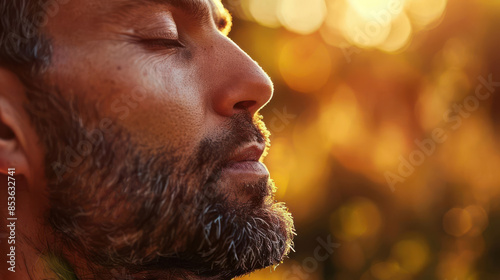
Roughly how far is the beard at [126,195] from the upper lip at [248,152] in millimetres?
64

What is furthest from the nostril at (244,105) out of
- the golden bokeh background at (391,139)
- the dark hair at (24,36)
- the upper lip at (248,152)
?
the golden bokeh background at (391,139)

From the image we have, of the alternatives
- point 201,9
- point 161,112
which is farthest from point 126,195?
point 201,9

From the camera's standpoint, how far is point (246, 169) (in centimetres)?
174

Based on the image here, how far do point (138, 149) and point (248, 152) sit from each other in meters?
0.41

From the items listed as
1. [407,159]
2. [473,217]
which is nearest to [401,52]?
[407,159]

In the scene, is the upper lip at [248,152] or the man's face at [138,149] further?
the upper lip at [248,152]

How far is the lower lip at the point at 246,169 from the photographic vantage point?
1.71 meters

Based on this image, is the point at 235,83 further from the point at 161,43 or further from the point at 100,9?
the point at 100,9

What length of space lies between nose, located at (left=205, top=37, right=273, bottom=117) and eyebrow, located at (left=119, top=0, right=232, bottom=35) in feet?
0.42

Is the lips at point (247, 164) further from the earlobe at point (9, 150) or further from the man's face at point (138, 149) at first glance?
the earlobe at point (9, 150)

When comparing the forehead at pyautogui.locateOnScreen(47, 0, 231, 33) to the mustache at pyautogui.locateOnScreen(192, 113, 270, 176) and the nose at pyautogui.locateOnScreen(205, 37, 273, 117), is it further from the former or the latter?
the mustache at pyautogui.locateOnScreen(192, 113, 270, 176)

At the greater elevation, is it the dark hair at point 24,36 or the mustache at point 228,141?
the dark hair at point 24,36

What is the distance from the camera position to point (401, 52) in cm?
686

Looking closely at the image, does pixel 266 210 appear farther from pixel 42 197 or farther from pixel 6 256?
pixel 6 256
